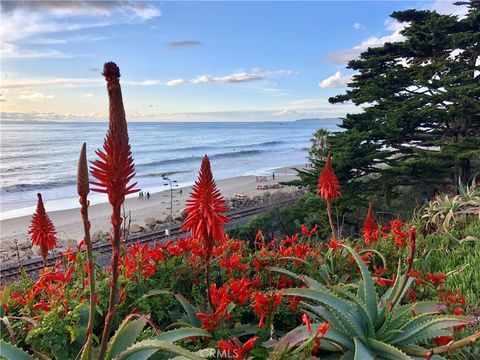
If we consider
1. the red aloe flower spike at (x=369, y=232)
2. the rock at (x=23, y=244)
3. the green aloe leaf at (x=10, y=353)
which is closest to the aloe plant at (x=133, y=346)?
the green aloe leaf at (x=10, y=353)

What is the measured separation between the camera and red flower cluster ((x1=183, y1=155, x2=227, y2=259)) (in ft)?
7.06

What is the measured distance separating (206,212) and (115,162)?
971 millimetres

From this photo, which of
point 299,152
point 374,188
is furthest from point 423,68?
point 299,152

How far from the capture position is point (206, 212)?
→ 2.18m

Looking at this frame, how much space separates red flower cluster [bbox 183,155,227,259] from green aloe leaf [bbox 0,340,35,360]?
35.7 inches

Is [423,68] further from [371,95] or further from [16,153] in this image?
[16,153]

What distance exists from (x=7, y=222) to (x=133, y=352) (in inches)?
949

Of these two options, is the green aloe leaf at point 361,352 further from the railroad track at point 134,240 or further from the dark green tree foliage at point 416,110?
the dark green tree foliage at point 416,110

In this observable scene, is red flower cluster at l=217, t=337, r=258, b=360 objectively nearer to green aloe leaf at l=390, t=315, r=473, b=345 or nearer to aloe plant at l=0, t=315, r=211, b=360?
aloe plant at l=0, t=315, r=211, b=360

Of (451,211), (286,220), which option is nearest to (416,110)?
(286,220)

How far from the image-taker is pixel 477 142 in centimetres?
1666

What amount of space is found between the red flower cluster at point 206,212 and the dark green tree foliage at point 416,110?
51.3 ft

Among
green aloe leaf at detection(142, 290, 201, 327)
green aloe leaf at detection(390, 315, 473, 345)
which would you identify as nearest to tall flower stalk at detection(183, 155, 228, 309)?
green aloe leaf at detection(142, 290, 201, 327)

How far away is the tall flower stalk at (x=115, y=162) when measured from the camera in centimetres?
119
